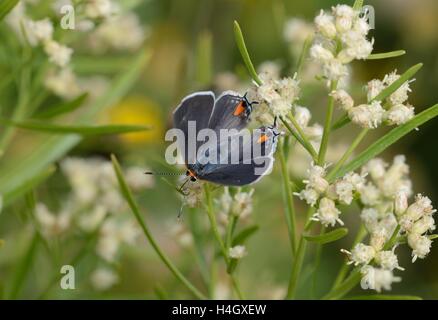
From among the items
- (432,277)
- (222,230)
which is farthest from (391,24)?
(222,230)

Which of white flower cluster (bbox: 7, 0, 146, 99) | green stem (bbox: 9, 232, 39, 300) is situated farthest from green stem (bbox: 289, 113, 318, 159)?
green stem (bbox: 9, 232, 39, 300)

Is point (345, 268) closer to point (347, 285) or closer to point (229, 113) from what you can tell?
point (347, 285)

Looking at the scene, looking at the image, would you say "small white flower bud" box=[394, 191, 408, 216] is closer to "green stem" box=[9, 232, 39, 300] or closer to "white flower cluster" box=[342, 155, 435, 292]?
"white flower cluster" box=[342, 155, 435, 292]

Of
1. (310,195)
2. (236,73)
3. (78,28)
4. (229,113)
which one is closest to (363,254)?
(310,195)

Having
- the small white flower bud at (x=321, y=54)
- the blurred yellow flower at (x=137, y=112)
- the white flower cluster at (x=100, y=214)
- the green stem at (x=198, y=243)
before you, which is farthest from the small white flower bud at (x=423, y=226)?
the blurred yellow flower at (x=137, y=112)

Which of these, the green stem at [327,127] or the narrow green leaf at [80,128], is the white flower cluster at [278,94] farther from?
the narrow green leaf at [80,128]
